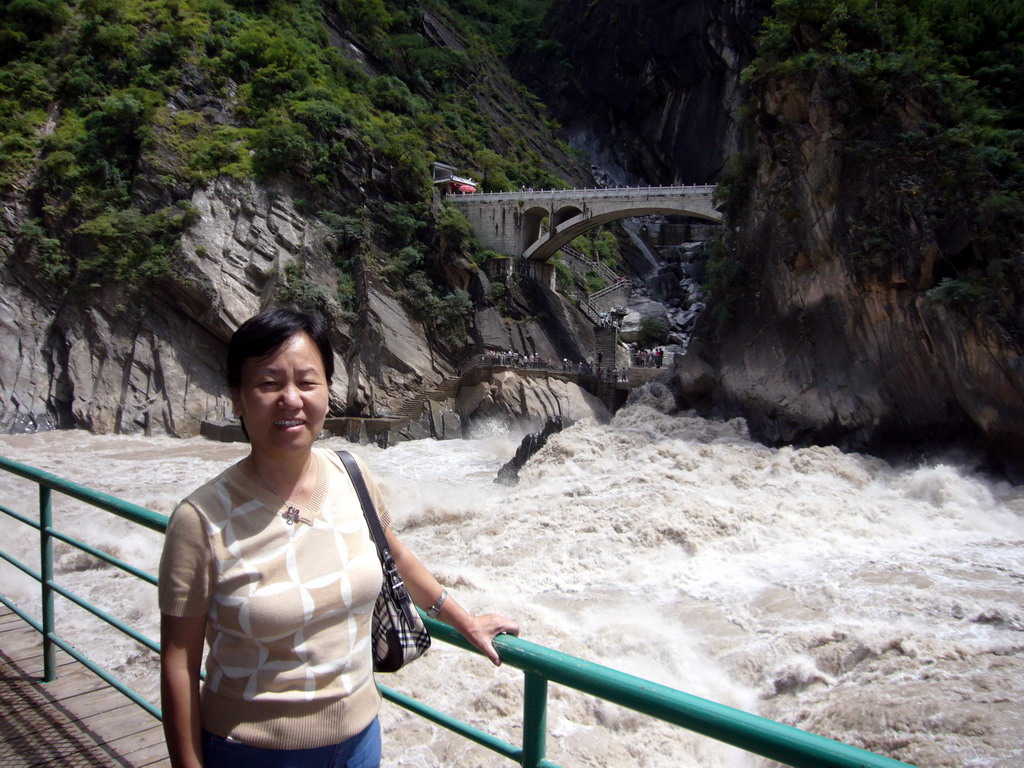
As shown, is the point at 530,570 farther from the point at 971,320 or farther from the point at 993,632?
the point at 971,320

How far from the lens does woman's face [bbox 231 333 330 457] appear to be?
192 centimetres

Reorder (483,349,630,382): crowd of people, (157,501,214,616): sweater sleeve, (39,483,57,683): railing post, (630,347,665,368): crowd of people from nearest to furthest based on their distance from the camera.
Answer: (157,501,214,616): sweater sleeve → (39,483,57,683): railing post → (483,349,630,382): crowd of people → (630,347,665,368): crowd of people

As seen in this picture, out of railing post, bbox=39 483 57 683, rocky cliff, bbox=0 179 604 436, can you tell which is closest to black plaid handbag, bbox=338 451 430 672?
railing post, bbox=39 483 57 683

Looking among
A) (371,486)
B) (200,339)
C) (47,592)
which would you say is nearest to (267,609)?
(371,486)

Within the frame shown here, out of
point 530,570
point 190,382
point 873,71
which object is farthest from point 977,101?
point 190,382

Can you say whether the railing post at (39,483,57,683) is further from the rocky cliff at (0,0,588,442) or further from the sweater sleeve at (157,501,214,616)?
the rocky cliff at (0,0,588,442)

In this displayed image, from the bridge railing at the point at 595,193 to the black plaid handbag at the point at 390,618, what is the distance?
107 ft

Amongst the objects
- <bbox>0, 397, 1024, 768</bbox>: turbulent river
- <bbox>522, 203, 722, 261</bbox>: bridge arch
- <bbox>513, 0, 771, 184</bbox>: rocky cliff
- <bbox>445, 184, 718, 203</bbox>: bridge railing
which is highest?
<bbox>513, 0, 771, 184</bbox>: rocky cliff

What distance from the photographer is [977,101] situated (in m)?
18.2

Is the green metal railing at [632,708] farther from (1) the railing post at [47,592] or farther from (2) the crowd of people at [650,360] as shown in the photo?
(2) the crowd of people at [650,360]

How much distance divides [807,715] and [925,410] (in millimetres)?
13557

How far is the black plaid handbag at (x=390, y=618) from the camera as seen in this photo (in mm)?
2012

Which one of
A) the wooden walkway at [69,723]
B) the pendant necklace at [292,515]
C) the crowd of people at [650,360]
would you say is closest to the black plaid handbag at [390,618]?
the pendant necklace at [292,515]

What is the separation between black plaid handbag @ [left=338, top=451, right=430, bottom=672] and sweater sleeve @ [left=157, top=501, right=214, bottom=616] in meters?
0.45
